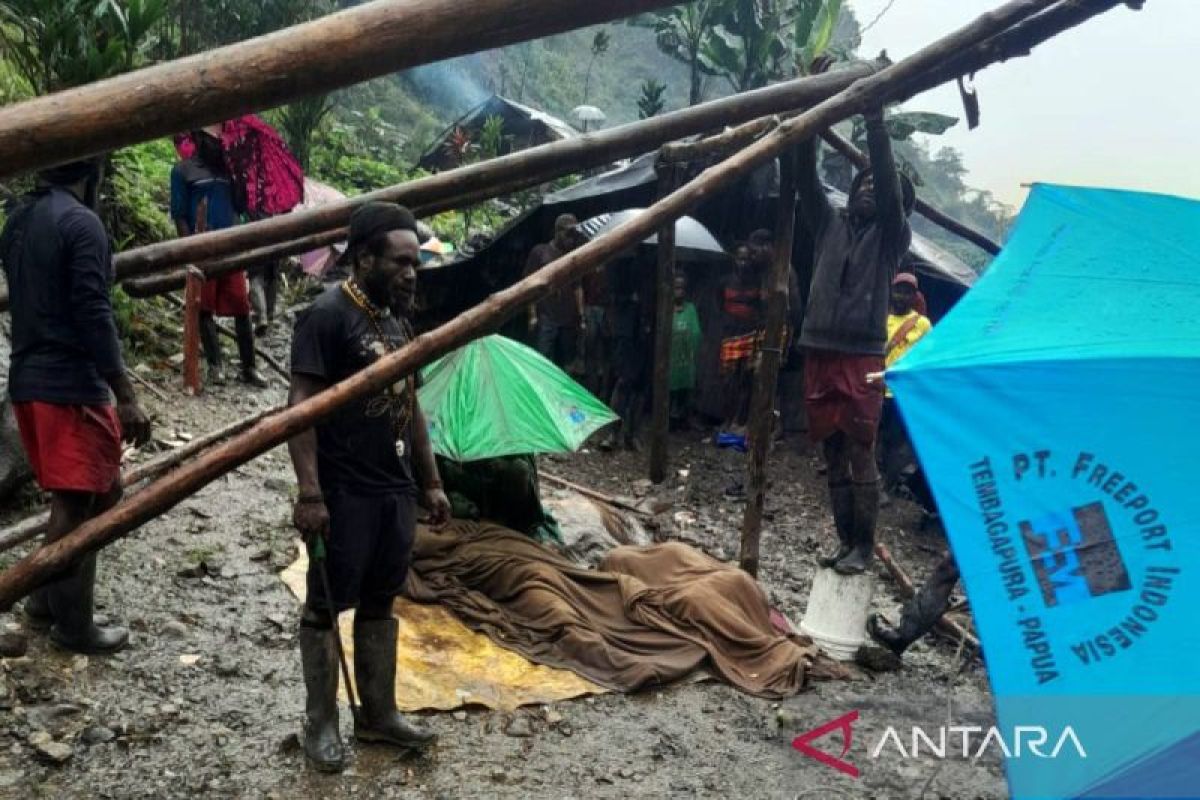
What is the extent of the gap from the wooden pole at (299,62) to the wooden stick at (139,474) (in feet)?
8.76

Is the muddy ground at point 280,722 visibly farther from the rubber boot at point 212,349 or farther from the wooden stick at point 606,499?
the rubber boot at point 212,349

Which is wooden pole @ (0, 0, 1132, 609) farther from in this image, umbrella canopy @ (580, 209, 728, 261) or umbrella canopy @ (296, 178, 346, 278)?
umbrella canopy @ (296, 178, 346, 278)

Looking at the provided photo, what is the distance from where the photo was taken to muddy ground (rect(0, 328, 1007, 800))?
327 cm

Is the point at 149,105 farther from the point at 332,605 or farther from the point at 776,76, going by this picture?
the point at 776,76

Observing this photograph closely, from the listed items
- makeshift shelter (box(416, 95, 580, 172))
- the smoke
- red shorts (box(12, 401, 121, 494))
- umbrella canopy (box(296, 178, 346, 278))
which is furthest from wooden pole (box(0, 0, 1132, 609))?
the smoke

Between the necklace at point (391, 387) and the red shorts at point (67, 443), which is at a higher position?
the necklace at point (391, 387)

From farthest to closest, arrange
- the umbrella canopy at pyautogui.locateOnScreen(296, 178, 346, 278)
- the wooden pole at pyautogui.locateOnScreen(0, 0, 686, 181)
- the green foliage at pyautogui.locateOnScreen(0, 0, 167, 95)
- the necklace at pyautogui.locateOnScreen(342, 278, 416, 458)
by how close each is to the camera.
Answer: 1. the umbrella canopy at pyautogui.locateOnScreen(296, 178, 346, 278)
2. the green foliage at pyautogui.locateOnScreen(0, 0, 167, 95)
3. the necklace at pyautogui.locateOnScreen(342, 278, 416, 458)
4. the wooden pole at pyautogui.locateOnScreen(0, 0, 686, 181)

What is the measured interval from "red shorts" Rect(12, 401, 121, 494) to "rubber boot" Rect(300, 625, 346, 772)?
0.97 metres

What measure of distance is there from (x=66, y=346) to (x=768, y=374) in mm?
3329

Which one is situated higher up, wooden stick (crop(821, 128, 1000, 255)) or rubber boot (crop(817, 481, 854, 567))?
wooden stick (crop(821, 128, 1000, 255))

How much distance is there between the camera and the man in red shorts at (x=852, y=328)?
4.73 m

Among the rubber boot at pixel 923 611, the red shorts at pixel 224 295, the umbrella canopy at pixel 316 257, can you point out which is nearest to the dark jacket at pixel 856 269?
the rubber boot at pixel 923 611

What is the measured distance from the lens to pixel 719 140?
190 inches

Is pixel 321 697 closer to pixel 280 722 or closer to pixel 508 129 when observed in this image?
pixel 280 722
